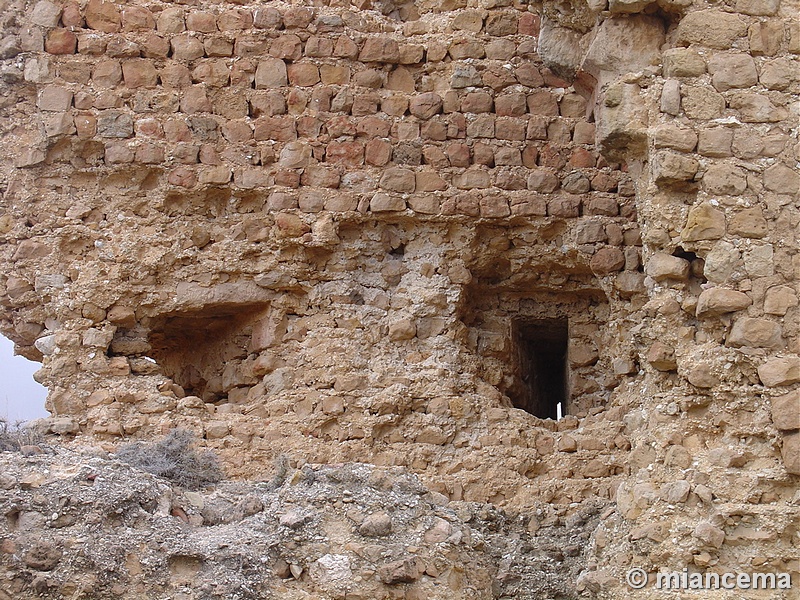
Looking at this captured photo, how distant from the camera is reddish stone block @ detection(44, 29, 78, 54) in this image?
7352 millimetres

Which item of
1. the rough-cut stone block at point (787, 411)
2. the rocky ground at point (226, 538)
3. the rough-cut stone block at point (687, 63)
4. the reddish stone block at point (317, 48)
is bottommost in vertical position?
the rocky ground at point (226, 538)

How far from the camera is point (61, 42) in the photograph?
736cm

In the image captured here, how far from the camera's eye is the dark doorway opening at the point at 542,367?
7.75 meters

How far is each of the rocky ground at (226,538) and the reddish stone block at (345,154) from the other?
242 centimetres

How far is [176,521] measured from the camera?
5105mm

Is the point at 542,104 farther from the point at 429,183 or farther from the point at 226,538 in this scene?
the point at 226,538

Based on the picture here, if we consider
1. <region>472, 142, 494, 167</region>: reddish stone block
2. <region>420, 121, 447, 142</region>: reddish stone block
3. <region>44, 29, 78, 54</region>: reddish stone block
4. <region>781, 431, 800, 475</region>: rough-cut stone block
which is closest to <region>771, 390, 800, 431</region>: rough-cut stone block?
<region>781, 431, 800, 475</region>: rough-cut stone block

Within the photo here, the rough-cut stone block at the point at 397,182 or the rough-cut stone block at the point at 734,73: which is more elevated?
the rough-cut stone block at the point at 734,73

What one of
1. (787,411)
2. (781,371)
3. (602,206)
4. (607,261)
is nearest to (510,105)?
(602,206)

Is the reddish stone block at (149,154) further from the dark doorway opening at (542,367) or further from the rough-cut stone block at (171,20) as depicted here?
the dark doorway opening at (542,367)

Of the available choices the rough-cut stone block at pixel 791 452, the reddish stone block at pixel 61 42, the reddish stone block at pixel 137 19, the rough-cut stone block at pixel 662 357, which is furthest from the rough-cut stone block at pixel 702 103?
the reddish stone block at pixel 61 42

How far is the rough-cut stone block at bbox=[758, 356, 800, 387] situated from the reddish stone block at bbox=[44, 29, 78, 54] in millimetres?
5013

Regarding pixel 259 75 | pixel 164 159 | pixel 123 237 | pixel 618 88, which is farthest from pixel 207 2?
pixel 618 88

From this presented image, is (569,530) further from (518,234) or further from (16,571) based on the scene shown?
(16,571)
